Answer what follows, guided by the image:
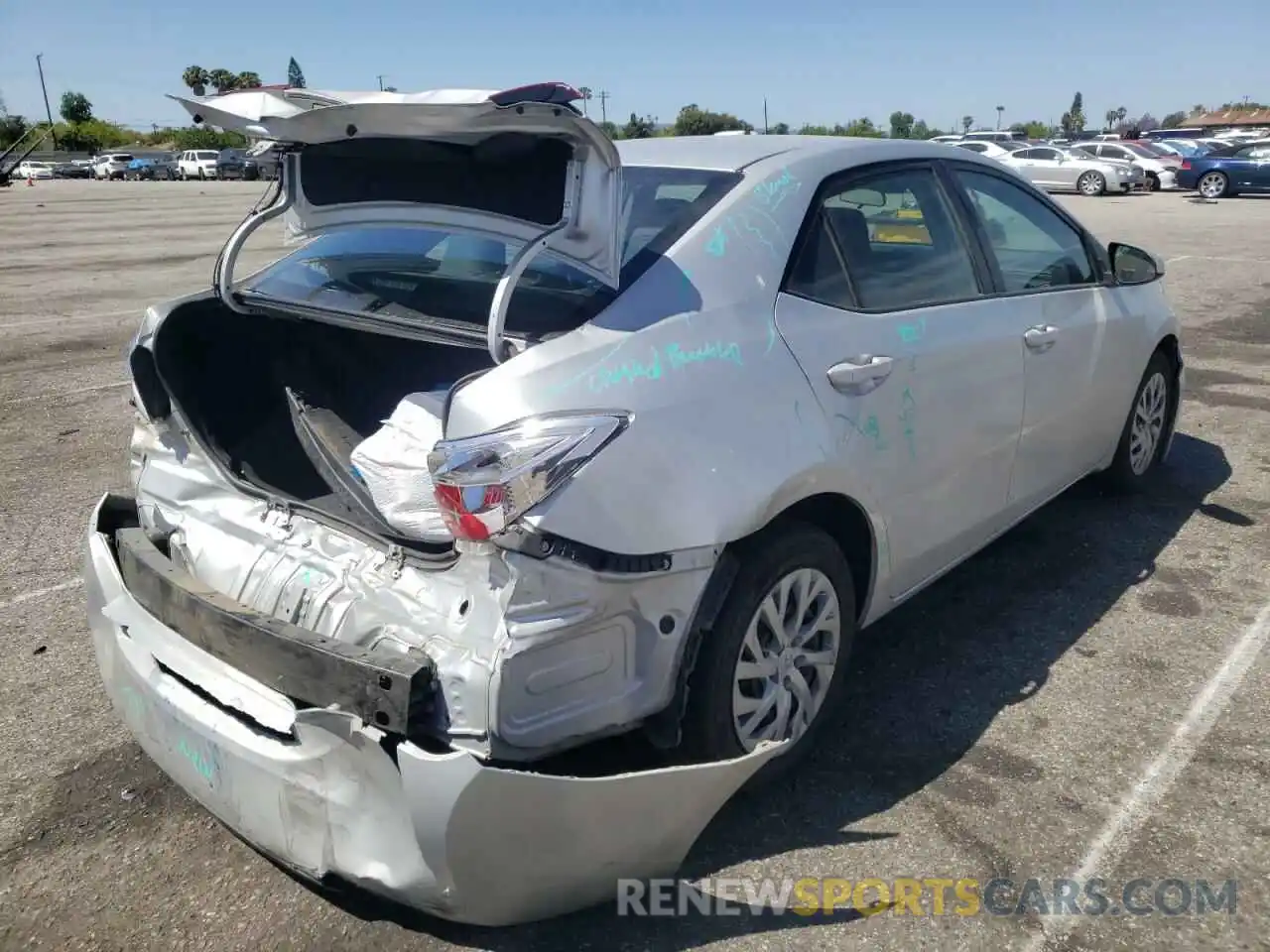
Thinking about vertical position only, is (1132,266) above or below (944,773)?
above

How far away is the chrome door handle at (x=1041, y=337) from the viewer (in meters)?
3.67

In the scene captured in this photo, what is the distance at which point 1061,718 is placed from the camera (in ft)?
10.8

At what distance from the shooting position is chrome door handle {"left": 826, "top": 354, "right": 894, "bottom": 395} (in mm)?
2795

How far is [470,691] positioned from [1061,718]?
2.09m

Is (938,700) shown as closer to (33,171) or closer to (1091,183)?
(1091,183)

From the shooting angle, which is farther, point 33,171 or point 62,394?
point 33,171

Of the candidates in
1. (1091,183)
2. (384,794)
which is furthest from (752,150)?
(1091,183)

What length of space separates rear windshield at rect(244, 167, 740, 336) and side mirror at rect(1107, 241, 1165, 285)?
8.18 feet

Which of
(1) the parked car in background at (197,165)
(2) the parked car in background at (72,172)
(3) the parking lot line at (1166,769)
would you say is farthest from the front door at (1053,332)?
(2) the parked car in background at (72,172)

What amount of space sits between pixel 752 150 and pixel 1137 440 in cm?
292

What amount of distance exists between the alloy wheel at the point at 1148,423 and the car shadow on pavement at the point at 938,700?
213mm

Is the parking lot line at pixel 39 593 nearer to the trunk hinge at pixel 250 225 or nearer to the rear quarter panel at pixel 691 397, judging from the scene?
the trunk hinge at pixel 250 225

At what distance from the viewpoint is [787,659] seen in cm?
278

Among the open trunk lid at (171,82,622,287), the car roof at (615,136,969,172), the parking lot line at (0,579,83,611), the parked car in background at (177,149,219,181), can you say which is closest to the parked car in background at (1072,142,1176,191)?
the car roof at (615,136,969,172)
